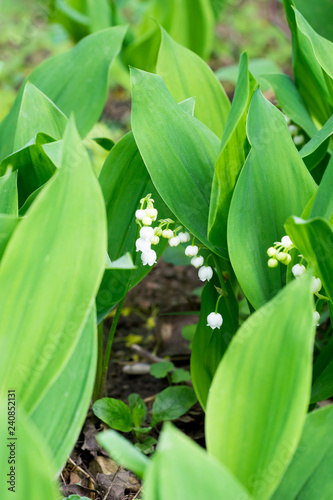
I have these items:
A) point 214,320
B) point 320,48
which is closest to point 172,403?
point 214,320

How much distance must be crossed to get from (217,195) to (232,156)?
0.09 meters

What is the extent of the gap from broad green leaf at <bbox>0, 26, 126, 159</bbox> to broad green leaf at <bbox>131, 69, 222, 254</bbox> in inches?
17.2

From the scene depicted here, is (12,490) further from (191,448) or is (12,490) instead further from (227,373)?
(227,373)

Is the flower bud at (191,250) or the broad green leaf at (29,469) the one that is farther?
the flower bud at (191,250)

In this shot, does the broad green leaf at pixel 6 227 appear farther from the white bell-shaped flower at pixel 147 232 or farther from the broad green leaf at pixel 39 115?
the broad green leaf at pixel 39 115

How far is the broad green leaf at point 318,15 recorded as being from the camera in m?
1.70

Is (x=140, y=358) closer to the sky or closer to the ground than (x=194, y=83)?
closer to the ground

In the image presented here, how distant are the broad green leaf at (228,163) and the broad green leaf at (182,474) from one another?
19.3 inches

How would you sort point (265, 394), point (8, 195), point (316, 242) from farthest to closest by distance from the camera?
point (8, 195)
point (316, 242)
point (265, 394)

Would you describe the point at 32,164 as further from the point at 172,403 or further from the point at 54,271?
the point at 172,403

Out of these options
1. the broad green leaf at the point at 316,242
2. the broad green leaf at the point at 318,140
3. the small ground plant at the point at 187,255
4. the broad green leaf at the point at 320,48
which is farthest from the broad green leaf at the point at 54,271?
the broad green leaf at the point at 320,48

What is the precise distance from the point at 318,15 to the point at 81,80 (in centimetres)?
80

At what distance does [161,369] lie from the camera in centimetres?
146

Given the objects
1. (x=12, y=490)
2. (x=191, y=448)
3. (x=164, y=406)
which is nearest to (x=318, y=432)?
(x=191, y=448)
